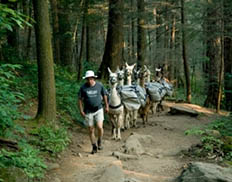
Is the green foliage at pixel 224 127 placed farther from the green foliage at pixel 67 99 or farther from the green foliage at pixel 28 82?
the green foliage at pixel 28 82

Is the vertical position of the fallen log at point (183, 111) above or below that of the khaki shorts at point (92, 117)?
below

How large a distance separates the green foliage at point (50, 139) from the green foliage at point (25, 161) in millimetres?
925

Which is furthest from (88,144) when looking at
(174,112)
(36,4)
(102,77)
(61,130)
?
(174,112)

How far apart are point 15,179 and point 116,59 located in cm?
1080

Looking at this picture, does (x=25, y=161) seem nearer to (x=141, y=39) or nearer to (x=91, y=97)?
(x=91, y=97)

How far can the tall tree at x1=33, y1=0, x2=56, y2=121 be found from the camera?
8070 mm

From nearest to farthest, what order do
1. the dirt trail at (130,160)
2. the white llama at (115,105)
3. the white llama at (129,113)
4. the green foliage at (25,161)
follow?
the green foliage at (25,161), the dirt trail at (130,160), the white llama at (115,105), the white llama at (129,113)

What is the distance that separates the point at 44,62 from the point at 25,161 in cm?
345

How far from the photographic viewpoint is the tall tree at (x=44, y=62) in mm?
8070

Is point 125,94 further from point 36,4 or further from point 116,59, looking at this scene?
point 36,4

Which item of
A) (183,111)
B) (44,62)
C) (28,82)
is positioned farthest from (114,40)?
(44,62)

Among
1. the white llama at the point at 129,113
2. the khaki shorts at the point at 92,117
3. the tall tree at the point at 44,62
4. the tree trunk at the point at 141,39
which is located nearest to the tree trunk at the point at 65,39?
the tree trunk at the point at 141,39

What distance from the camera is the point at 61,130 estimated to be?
27.8 feet

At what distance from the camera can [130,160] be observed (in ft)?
25.1
